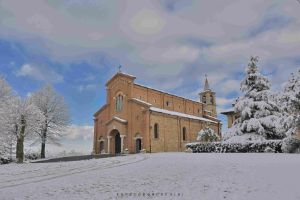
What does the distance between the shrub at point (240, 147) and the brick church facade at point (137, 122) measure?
11.9 meters

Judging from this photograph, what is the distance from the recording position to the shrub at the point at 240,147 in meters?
23.7

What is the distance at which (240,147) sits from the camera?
25.8 meters

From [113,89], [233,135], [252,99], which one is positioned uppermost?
[113,89]

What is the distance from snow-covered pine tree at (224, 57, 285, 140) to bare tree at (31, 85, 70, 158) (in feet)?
87.2

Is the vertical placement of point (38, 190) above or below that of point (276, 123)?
below

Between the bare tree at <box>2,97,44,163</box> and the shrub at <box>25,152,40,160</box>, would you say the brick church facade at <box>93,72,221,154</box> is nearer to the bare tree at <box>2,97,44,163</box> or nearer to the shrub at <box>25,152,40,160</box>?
the shrub at <box>25,152,40,160</box>

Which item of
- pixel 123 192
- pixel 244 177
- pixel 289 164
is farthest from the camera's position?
pixel 289 164

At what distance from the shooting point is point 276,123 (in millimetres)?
27281

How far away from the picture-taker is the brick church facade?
4097 centimetres

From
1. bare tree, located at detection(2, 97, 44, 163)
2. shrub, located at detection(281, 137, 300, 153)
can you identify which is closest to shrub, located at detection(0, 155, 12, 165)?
bare tree, located at detection(2, 97, 44, 163)

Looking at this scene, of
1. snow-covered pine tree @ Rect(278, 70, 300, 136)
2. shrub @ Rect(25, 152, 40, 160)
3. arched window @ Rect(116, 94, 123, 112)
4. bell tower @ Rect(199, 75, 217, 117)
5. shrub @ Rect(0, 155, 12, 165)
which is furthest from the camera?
bell tower @ Rect(199, 75, 217, 117)

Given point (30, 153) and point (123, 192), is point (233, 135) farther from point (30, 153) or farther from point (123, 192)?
point (30, 153)

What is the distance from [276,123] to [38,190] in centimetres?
2243

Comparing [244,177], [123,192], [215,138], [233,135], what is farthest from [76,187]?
[215,138]
